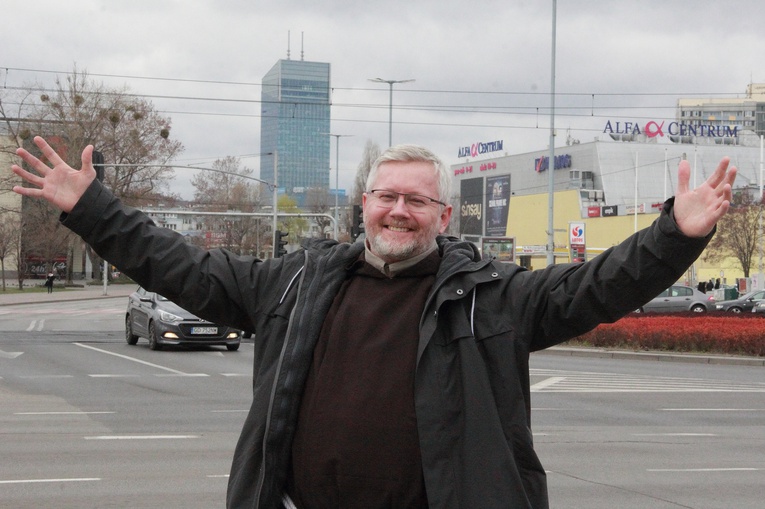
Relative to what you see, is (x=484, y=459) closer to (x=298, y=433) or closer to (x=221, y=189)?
(x=298, y=433)

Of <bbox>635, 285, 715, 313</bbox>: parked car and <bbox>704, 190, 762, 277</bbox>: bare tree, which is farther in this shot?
<bbox>704, 190, 762, 277</bbox>: bare tree

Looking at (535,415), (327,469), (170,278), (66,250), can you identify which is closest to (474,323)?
(327,469)

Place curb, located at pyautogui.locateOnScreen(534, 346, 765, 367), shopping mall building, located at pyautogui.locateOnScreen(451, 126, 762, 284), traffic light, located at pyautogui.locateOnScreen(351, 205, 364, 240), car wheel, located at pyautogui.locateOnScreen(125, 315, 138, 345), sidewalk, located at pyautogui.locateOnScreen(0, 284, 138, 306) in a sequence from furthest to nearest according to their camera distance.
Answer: shopping mall building, located at pyautogui.locateOnScreen(451, 126, 762, 284) < sidewalk, located at pyautogui.locateOnScreen(0, 284, 138, 306) < traffic light, located at pyautogui.locateOnScreen(351, 205, 364, 240) < car wheel, located at pyautogui.locateOnScreen(125, 315, 138, 345) < curb, located at pyautogui.locateOnScreen(534, 346, 765, 367)

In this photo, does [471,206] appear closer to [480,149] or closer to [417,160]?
[480,149]

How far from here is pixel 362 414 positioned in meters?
3.06

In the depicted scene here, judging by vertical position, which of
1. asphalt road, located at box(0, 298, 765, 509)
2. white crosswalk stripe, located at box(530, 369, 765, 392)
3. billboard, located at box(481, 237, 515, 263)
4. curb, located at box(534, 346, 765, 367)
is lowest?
curb, located at box(534, 346, 765, 367)

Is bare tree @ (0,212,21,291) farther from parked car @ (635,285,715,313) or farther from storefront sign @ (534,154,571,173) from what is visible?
storefront sign @ (534,154,571,173)

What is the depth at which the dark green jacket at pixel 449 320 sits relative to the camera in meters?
3.00

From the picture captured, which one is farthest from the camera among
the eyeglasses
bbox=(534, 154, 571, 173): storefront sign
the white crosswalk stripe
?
bbox=(534, 154, 571, 173): storefront sign

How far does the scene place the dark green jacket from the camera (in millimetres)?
2996

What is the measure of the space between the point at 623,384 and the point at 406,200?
585 inches

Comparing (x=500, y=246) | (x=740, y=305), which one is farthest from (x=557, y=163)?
(x=500, y=246)

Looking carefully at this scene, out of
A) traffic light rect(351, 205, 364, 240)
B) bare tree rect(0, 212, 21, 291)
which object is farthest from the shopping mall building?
traffic light rect(351, 205, 364, 240)

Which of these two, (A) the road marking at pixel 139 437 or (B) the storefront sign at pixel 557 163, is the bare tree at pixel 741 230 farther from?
(B) the storefront sign at pixel 557 163
